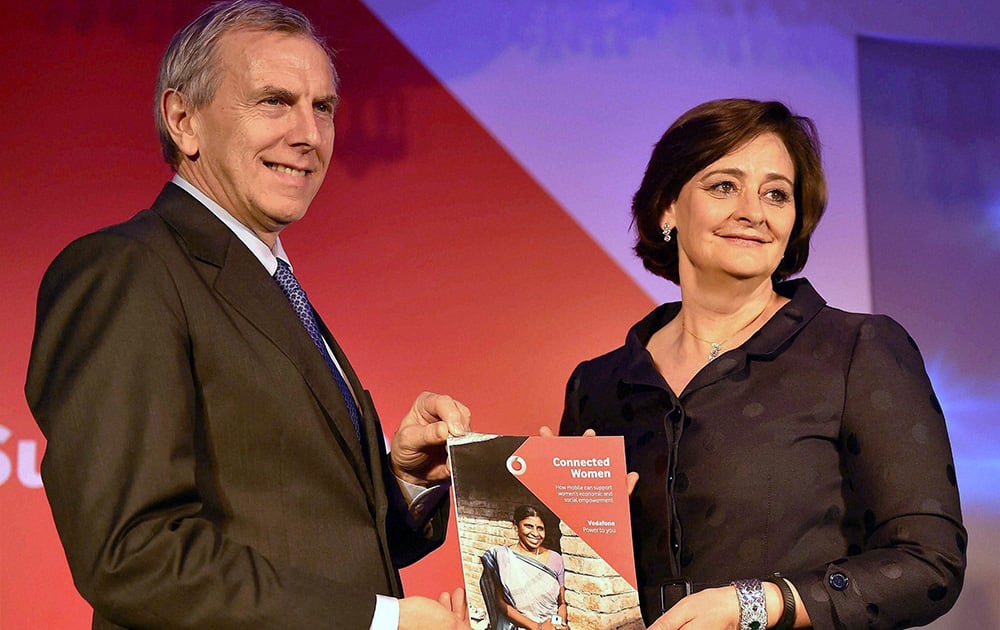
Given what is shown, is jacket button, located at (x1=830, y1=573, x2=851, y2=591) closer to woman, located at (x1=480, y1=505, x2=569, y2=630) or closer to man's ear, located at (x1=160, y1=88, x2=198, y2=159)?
woman, located at (x1=480, y1=505, x2=569, y2=630)

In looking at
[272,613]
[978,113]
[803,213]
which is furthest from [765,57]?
[272,613]

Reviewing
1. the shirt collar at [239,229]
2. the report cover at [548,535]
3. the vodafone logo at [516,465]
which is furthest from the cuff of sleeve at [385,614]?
the shirt collar at [239,229]

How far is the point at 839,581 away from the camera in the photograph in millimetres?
1959

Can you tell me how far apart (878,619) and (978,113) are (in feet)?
8.08

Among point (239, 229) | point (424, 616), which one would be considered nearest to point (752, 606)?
point (424, 616)

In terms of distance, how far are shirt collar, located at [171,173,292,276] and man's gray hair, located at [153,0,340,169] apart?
11cm

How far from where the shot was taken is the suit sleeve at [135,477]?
1.56m

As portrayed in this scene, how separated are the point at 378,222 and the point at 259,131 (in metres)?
1.53

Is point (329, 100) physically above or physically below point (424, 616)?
above

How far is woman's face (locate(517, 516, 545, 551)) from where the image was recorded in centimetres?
184

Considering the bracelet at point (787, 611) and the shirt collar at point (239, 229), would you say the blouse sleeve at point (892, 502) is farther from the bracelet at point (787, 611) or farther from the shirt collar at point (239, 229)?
the shirt collar at point (239, 229)

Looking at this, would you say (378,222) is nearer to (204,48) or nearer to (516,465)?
(204,48)

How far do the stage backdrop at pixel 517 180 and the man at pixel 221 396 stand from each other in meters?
1.37

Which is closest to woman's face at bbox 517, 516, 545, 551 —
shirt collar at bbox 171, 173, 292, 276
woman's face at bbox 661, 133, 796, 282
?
shirt collar at bbox 171, 173, 292, 276
